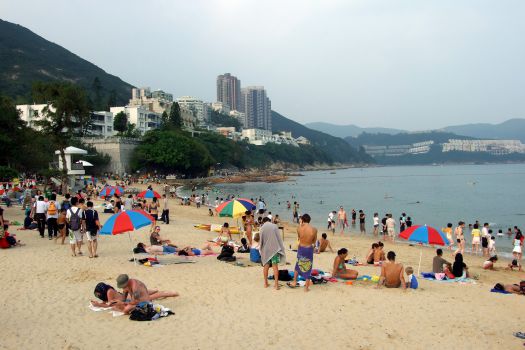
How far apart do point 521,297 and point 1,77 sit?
13751 centimetres

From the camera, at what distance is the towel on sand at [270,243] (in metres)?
8.88

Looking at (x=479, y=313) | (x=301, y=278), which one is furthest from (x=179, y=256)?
(x=479, y=313)

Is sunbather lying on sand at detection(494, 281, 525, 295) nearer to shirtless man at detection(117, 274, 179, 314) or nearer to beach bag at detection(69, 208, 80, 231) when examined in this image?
shirtless man at detection(117, 274, 179, 314)

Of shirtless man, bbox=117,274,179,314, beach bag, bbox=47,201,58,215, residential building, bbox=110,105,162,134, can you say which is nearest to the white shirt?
beach bag, bbox=47,201,58,215

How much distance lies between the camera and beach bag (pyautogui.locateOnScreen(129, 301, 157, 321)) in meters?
7.37

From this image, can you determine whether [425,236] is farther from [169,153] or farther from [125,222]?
[169,153]

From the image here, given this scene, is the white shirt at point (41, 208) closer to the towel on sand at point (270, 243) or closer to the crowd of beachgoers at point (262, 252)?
the crowd of beachgoers at point (262, 252)

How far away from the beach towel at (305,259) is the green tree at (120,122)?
76.5m

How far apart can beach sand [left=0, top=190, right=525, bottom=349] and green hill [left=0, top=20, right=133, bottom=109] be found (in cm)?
11301

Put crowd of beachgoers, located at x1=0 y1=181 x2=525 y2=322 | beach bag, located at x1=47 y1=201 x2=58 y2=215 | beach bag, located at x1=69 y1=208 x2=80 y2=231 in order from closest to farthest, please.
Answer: crowd of beachgoers, located at x1=0 y1=181 x2=525 y2=322
beach bag, located at x1=69 y1=208 x2=80 y2=231
beach bag, located at x1=47 y1=201 x2=58 y2=215

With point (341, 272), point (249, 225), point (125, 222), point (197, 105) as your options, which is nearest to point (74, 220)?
point (125, 222)

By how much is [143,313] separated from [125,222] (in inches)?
155

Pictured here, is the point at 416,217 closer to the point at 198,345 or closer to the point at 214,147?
the point at 198,345

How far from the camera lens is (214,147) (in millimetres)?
102312
